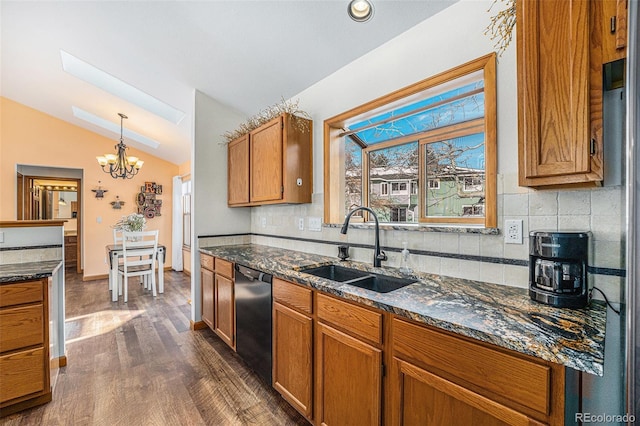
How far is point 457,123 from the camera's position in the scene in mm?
2562

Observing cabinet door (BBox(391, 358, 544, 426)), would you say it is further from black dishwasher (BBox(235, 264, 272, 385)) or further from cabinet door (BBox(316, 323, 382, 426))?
black dishwasher (BBox(235, 264, 272, 385))

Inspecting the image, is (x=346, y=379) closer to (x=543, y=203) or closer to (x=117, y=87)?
(x=543, y=203)

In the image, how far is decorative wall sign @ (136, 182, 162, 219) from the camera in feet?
19.7

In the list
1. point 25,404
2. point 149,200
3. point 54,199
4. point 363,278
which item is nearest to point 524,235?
point 363,278

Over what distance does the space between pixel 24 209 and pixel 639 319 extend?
7.89 meters

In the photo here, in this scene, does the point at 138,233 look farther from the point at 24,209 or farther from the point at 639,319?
the point at 639,319

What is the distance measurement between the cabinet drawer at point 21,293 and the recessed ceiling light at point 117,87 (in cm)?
259

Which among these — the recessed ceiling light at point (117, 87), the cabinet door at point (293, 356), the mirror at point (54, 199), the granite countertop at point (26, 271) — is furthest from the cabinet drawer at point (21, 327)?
the mirror at point (54, 199)

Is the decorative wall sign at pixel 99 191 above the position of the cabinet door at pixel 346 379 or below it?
above

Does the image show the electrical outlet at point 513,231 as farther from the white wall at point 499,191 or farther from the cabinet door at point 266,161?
the cabinet door at point 266,161

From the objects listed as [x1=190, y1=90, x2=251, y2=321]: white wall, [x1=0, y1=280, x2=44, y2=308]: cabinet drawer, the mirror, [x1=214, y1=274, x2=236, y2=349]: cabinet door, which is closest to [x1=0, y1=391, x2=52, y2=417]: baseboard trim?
[x1=0, y1=280, x2=44, y2=308]: cabinet drawer

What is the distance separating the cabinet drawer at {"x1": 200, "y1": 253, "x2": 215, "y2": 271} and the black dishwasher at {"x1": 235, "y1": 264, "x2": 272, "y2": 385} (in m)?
0.63

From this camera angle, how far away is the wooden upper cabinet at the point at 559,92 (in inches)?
37.6

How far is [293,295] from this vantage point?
5.51ft
